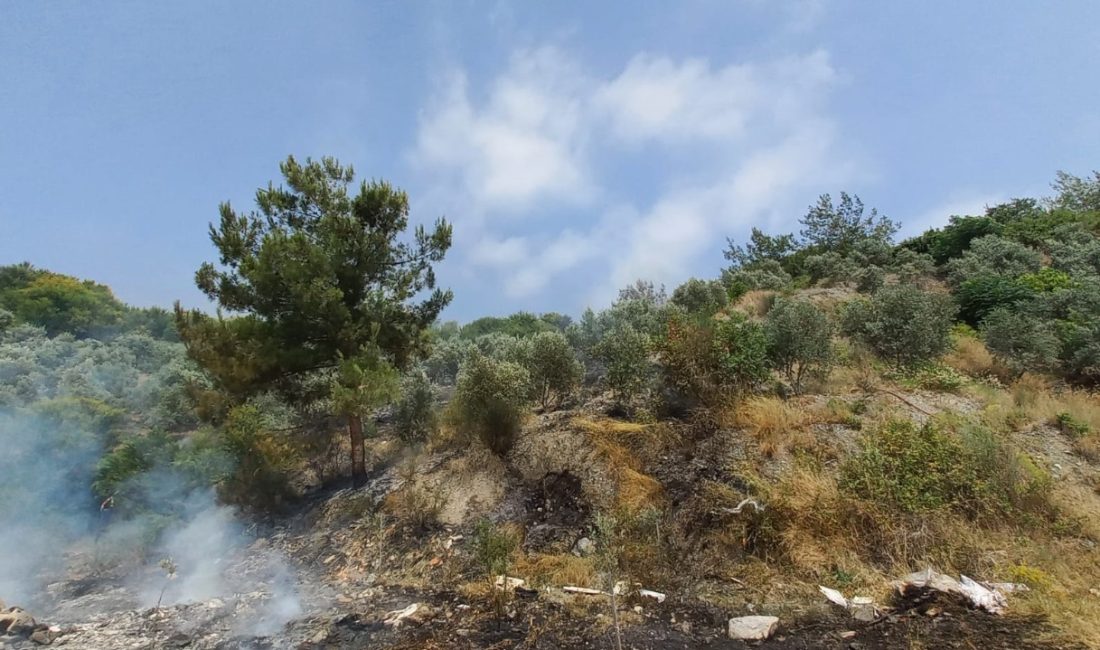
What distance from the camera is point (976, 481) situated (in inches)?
243

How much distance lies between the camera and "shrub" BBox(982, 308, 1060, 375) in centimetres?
1016

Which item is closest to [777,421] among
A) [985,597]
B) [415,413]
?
[985,597]

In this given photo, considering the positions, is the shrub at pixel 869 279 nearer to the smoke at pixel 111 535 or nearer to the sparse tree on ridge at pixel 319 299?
the sparse tree on ridge at pixel 319 299

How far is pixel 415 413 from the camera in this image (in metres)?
11.4

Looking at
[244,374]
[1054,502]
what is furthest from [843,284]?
[244,374]

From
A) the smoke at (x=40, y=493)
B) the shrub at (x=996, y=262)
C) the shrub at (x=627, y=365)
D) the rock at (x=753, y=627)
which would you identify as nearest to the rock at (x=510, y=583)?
the rock at (x=753, y=627)

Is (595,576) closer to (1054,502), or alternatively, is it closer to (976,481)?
(976,481)

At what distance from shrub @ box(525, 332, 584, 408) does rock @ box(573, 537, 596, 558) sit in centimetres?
480

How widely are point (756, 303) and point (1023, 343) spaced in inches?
323

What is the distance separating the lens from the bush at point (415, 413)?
36.5 ft

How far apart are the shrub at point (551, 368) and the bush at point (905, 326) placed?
6241 mm

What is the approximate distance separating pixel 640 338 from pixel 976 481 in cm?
581

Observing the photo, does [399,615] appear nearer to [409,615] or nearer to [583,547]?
[409,615]

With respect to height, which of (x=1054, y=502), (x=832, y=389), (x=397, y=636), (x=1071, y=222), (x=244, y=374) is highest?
(x=1071, y=222)
